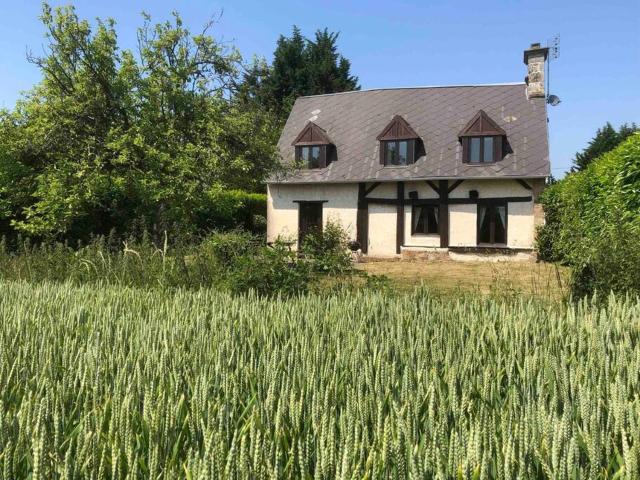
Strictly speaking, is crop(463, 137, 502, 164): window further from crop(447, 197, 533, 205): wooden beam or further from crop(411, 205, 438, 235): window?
crop(411, 205, 438, 235): window

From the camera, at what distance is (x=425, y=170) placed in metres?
16.8

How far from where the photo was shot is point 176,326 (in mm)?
3326

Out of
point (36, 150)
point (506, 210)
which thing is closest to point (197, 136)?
point (36, 150)

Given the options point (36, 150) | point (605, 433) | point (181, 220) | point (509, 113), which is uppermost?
point (509, 113)

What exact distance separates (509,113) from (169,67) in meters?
10.4

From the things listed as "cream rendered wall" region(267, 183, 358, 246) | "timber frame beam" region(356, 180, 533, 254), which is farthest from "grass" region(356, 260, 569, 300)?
"cream rendered wall" region(267, 183, 358, 246)

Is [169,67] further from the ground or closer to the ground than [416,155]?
further from the ground

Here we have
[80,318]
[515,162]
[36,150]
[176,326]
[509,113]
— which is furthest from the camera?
[509,113]

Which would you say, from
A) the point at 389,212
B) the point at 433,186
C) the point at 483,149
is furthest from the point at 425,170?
the point at 483,149

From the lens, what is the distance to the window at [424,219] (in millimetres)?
16984

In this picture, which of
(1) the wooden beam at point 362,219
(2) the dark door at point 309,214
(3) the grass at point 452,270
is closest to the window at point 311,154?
(2) the dark door at point 309,214

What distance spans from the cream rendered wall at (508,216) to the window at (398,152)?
1.87 metres

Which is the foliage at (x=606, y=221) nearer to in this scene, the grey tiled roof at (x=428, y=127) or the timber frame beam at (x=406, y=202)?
the grey tiled roof at (x=428, y=127)

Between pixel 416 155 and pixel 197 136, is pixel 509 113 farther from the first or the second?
pixel 197 136
